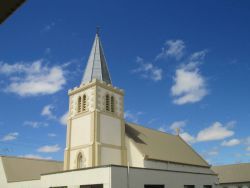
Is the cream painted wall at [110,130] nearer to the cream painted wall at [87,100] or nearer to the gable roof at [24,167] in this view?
the cream painted wall at [87,100]

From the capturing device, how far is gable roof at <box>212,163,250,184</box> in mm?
58294

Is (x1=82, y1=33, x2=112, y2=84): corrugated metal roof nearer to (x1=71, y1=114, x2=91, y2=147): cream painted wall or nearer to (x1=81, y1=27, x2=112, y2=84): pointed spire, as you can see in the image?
(x1=81, y1=27, x2=112, y2=84): pointed spire

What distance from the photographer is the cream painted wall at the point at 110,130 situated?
32.0 metres

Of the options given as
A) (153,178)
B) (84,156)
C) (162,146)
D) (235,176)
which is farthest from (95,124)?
(235,176)

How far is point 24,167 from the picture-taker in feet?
157

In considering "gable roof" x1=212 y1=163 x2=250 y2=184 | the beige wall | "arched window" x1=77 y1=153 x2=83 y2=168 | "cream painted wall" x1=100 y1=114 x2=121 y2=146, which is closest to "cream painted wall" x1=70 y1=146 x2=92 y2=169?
"arched window" x1=77 y1=153 x2=83 y2=168

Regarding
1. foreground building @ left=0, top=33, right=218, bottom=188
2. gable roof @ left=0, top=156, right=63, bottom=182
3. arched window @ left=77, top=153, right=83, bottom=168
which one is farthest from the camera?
gable roof @ left=0, top=156, right=63, bottom=182

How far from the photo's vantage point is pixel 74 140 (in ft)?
110

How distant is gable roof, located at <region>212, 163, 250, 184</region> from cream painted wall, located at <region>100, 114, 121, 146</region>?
36.4 meters

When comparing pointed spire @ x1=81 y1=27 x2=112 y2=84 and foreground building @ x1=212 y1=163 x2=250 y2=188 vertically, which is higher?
pointed spire @ x1=81 y1=27 x2=112 y2=84

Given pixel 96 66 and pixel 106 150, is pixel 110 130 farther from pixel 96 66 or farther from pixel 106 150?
pixel 96 66

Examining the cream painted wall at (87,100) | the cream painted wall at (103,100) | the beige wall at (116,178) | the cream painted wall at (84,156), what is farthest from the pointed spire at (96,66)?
the beige wall at (116,178)

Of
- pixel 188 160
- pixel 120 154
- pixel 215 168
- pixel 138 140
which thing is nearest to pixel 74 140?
pixel 120 154

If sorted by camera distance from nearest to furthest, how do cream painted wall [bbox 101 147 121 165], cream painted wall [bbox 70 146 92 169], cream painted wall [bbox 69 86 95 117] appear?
cream painted wall [bbox 70 146 92 169] → cream painted wall [bbox 101 147 121 165] → cream painted wall [bbox 69 86 95 117]
